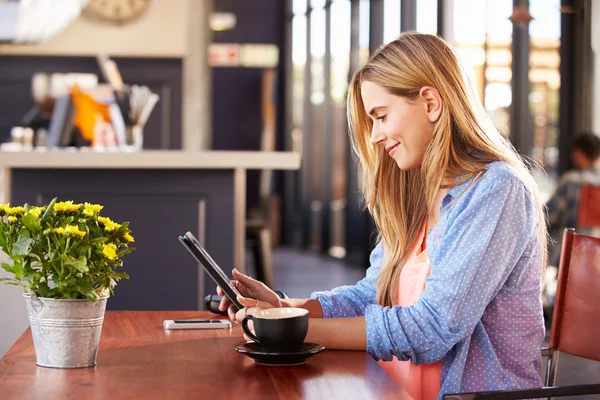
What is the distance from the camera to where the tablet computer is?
138cm

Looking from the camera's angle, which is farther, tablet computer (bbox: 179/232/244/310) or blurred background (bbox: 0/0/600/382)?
blurred background (bbox: 0/0/600/382)

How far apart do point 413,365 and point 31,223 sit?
0.72m

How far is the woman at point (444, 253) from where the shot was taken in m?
1.46

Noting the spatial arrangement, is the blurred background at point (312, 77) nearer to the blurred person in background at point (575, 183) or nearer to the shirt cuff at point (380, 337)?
the blurred person in background at point (575, 183)

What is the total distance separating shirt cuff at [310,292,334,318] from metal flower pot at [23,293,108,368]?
60 centimetres

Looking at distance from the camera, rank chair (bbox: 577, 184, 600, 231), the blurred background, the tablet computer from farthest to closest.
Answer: chair (bbox: 577, 184, 600, 231) → the blurred background → the tablet computer

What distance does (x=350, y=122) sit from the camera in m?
1.88

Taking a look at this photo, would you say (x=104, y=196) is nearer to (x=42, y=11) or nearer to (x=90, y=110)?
(x=90, y=110)

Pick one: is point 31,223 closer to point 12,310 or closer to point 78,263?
point 78,263

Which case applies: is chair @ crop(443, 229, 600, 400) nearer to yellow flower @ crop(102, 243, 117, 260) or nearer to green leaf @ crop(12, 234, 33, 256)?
yellow flower @ crop(102, 243, 117, 260)

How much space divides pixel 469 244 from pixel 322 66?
378 inches

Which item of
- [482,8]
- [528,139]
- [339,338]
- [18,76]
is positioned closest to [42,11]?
[18,76]

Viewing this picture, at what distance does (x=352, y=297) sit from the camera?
5.97 feet

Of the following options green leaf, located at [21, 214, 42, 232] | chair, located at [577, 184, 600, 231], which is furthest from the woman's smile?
chair, located at [577, 184, 600, 231]
